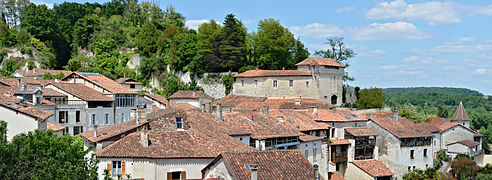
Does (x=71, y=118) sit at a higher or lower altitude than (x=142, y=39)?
lower

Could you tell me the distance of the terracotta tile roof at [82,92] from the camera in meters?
43.3

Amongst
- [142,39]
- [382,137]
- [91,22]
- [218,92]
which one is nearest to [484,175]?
[382,137]

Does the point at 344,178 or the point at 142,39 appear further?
the point at 142,39

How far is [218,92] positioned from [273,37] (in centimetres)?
1028

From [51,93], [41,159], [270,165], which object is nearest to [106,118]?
[51,93]

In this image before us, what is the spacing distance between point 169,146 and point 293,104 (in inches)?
1210

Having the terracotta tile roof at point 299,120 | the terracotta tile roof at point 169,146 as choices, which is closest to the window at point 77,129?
the terracotta tile roof at point 299,120

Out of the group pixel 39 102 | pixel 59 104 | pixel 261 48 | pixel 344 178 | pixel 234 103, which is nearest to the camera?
pixel 39 102

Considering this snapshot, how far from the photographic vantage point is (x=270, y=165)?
77.4 feet

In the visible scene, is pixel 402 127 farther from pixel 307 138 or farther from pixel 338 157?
pixel 307 138

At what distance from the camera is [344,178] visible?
4884 centimetres

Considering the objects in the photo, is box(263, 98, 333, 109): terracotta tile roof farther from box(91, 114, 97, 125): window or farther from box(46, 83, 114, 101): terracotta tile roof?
box(91, 114, 97, 125): window

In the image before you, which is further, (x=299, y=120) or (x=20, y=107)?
(x=299, y=120)

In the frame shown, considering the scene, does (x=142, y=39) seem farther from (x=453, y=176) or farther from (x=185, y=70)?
(x=453, y=176)
